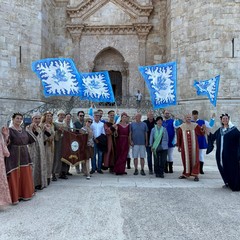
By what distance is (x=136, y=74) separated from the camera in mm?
19250

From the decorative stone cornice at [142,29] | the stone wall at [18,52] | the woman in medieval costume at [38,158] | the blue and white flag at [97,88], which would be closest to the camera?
the woman in medieval costume at [38,158]

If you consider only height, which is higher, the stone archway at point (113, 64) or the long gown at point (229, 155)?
the stone archway at point (113, 64)

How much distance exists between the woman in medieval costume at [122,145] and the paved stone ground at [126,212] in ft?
3.68

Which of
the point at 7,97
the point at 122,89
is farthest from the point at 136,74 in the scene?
the point at 7,97

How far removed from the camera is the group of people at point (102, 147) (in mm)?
4988

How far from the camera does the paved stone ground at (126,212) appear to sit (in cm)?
349

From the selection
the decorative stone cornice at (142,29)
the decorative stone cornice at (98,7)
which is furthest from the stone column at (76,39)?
the decorative stone cornice at (142,29)

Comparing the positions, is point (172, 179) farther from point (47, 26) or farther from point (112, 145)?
point (47, 26)

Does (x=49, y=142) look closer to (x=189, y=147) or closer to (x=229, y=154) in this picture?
(x=189, y=147)

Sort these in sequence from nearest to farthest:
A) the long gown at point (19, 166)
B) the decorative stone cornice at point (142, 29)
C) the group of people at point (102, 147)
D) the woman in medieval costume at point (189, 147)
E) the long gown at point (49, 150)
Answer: the long gown at point (19, 166)
the group of people at point (102, 147)
the long gown at point (49, 150)
the woman in medieval costume at point (189, 147)
the decorative stone cornice at point (142, 29)

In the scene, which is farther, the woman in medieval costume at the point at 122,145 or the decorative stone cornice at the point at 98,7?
the decorative stone cornice at the point at 98,7

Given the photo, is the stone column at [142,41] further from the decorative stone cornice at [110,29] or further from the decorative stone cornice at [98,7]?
Answer: the decorative stone cornice at [98,7]

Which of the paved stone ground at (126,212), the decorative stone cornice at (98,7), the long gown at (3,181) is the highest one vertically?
the decorative stone cornice at (98,7)

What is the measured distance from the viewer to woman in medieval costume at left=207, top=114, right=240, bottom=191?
19.2 feet
